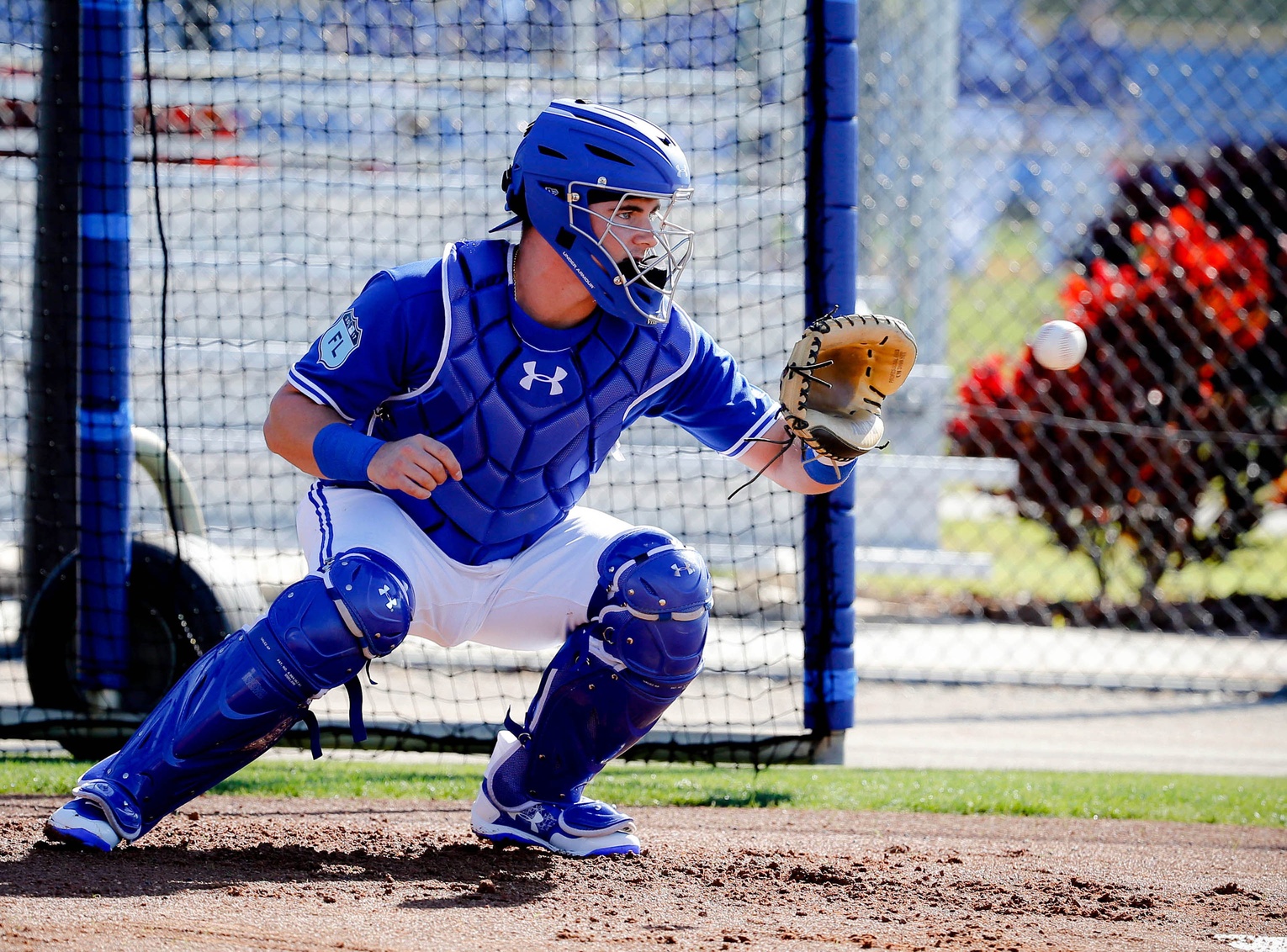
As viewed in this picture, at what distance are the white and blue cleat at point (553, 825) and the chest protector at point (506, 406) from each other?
21.1 inches

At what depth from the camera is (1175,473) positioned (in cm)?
773

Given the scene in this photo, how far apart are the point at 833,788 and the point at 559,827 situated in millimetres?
1373

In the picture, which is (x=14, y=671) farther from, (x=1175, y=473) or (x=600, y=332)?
(x=1175, y=473)

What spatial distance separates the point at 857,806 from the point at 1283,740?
249 cm

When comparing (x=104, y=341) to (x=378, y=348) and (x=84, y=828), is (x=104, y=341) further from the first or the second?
(x=84, y=828)

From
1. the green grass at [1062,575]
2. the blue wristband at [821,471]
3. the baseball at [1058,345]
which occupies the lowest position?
the green grass at [1062,575]

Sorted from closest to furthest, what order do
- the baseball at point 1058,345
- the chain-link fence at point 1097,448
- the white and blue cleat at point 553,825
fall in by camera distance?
1. the white and blue cleat at point 553,825
2. the baseball at point 1058,345
3. the chain-link fence at point 1097,448

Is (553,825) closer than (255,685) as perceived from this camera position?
No

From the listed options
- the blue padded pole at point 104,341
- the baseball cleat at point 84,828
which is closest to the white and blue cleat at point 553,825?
the baseball cleat at point 84,828

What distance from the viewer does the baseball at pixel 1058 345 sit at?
389 centimetres

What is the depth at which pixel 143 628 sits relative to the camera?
4.58m

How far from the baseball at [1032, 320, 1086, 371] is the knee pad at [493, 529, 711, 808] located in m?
1.32

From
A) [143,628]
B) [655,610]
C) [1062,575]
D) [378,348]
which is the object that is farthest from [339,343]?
[1062,575]

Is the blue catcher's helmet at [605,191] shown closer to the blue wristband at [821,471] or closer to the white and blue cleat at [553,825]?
the blue wristband at [821,471]
